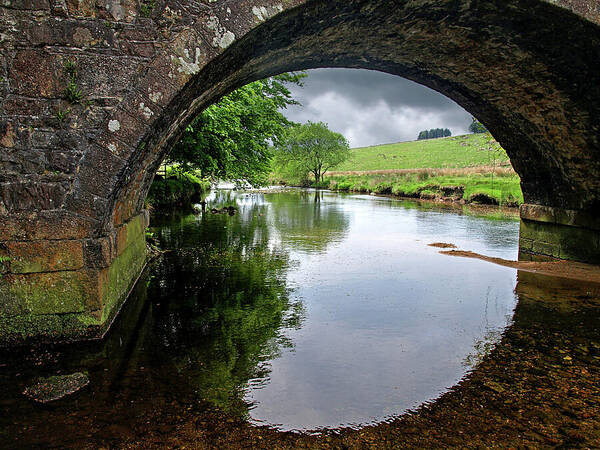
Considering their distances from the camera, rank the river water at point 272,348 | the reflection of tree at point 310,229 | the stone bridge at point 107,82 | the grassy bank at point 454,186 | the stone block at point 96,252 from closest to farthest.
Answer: the river water at point 272,348 → the stone bridge at point 107,82 → the stone block at point 96,252 → the reflection of tree at point 310,229 → the grassy bank at point 454,186

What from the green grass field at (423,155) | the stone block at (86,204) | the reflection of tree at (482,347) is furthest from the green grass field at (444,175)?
the stone block at (86,204)

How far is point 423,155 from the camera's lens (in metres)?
68.1

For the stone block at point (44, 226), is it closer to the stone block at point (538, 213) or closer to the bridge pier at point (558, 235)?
the bridge pier at point (558, 235)

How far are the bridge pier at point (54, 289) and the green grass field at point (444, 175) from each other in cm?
1133

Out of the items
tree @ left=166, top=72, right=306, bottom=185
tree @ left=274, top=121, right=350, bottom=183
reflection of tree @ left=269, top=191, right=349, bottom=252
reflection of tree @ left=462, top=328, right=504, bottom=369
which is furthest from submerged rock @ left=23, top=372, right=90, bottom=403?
tree @ left=274, top=121, right=350, bottom=183

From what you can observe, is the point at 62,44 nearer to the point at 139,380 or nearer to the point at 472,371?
the point at 139,380

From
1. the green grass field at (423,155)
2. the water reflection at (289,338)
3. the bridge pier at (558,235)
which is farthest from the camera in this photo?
the green grass field at (423,155)

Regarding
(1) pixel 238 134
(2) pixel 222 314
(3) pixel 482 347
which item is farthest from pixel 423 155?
(3) pixel 482 347

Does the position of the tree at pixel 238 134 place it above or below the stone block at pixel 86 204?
above

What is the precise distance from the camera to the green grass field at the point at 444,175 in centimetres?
2564

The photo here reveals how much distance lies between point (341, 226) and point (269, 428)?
464 inches

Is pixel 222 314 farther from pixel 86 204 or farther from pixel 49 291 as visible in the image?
pixel 86 204

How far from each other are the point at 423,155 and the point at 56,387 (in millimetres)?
69742

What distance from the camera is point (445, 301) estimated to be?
6113mm
